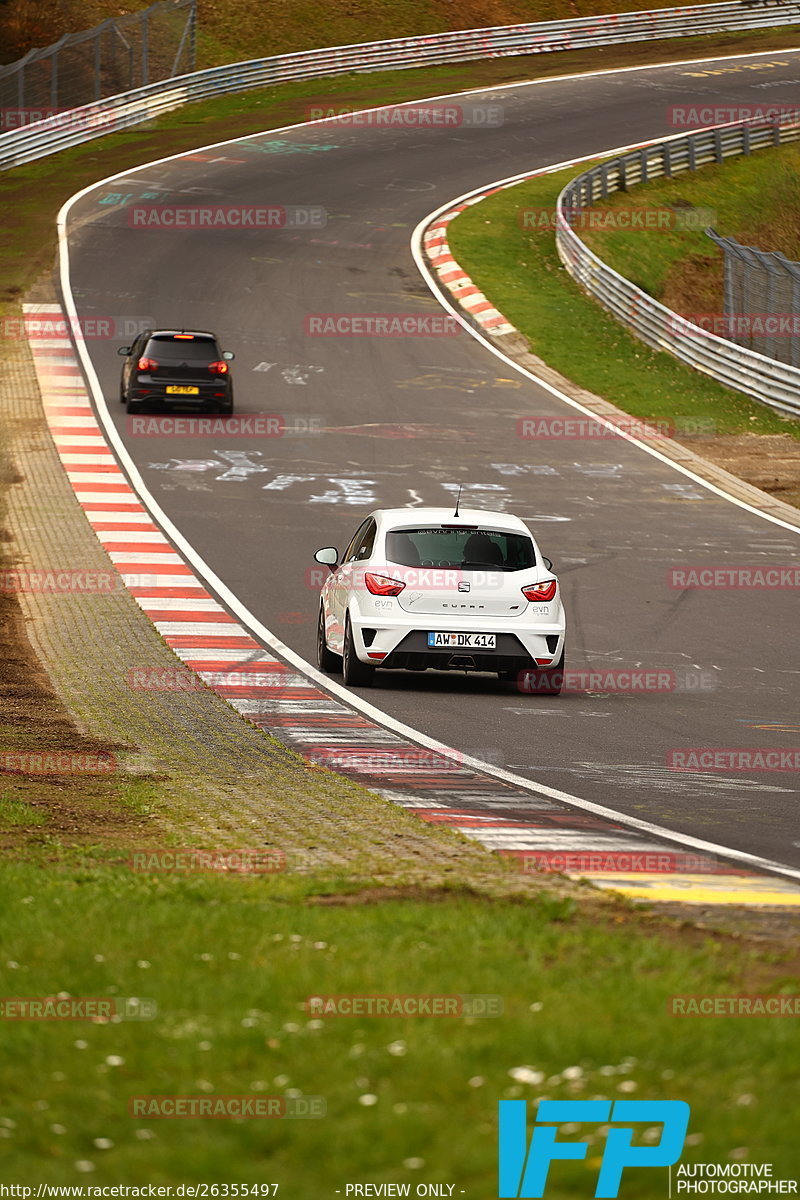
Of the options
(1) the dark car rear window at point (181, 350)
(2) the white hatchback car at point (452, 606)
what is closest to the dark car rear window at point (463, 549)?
(2) the white hatchback car at point (452, 606)

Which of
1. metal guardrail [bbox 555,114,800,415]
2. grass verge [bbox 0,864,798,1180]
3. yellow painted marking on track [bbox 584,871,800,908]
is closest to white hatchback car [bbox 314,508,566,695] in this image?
yellow painted marking on track [bbox 584,871,800,908]

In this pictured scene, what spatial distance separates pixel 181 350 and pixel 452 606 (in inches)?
703

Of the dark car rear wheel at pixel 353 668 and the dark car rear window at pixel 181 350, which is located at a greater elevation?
the dark car rear window at pixel 181 350

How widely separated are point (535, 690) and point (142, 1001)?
1030 cm

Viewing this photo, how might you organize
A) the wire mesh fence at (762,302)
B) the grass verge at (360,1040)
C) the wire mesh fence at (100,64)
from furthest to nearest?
the wire mesh fence at (100,64)
the wire mesh fence at (762,302)
the grass verge at (360,1040)

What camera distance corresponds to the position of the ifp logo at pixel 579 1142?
14.3 ft

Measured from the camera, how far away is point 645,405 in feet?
112

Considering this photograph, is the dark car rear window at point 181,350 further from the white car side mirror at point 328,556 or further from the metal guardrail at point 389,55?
the metal guardrail at point 389,55

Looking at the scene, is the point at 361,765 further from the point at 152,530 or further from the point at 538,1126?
the point at 152,530

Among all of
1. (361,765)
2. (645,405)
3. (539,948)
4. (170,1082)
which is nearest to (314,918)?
(539,948)

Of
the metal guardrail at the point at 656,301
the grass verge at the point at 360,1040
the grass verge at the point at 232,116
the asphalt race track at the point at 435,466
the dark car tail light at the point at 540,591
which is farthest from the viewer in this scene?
the grass verge at the point at 232,116

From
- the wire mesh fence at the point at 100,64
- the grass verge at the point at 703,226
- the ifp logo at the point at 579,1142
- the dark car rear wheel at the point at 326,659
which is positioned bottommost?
the dark car rear wheel at the point at 326,659

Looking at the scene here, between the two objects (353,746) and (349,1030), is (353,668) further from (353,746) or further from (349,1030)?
(349,1030)

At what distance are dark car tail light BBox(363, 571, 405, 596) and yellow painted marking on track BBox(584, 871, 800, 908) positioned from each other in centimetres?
707
